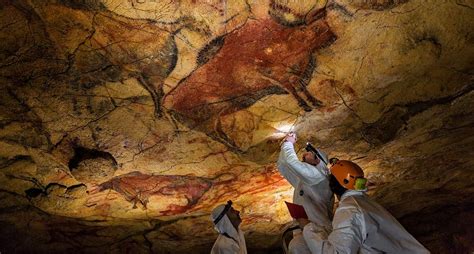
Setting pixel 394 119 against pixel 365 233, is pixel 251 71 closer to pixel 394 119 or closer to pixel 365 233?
pixel 365 233

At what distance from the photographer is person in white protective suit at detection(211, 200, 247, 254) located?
12.6 ft

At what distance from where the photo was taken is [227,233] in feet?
13.1

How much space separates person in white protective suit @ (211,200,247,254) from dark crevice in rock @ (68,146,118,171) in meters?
1.42

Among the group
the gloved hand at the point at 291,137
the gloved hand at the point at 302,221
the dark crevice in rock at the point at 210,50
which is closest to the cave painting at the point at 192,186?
the gloved hand at the point at 291,137

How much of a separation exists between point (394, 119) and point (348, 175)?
1.00 meters

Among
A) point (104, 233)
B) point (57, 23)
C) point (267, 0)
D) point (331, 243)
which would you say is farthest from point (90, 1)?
point (104, 233)

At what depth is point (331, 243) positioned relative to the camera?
266cm

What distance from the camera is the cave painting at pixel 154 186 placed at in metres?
4.18

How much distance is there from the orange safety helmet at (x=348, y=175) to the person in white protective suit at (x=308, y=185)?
0.29m

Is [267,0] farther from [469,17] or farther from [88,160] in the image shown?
[88,160]

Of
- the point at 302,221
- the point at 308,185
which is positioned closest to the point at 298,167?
the point at 308,185

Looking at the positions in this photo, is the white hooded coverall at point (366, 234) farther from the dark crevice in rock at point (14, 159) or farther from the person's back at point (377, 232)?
the dark crevice in rock at point (14, 159)

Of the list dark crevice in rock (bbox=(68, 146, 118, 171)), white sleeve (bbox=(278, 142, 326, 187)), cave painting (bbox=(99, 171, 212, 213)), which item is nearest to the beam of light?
white sleeve (bbox=(278, 142, 326, 187))

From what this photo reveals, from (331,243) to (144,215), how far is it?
3319 millimetres
